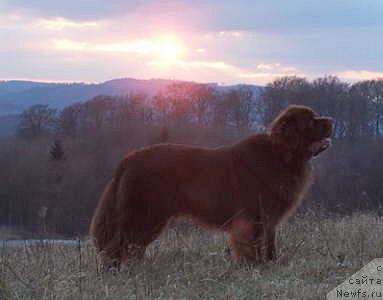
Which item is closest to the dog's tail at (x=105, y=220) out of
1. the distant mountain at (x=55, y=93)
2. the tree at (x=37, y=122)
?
the tree at (x=37, y=122)

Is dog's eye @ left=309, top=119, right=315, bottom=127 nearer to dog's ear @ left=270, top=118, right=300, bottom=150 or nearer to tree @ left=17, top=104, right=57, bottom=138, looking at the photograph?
dog's ear @ left=270, top=118, right=300, bottom=150

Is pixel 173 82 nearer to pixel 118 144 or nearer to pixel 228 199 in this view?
pixel 118 144

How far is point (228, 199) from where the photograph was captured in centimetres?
705

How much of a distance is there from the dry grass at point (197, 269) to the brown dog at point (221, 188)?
0.92 ft

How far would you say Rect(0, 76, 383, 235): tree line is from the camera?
41.5m

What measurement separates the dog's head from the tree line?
2670 cm

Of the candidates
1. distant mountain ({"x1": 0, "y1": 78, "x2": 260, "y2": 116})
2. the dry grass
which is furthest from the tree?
the dry grass

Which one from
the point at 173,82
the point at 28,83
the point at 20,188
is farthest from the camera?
the point at 28,83

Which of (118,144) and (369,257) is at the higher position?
(369,257)

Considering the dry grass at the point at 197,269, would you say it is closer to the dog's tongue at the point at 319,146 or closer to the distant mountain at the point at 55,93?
the dog's tongue at the point at 319,146

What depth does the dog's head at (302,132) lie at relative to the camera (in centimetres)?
732

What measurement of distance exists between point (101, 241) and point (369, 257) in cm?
278

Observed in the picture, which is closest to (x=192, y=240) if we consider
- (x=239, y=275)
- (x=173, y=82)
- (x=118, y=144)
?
(x=239, y=275)

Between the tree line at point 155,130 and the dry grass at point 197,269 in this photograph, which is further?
the tree line at point 155,130
